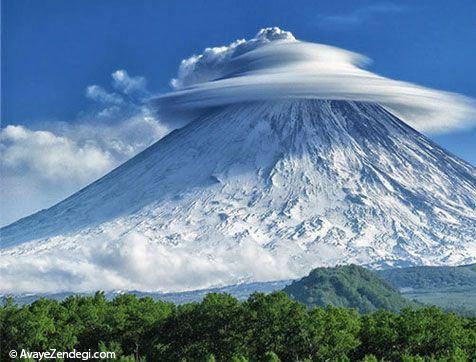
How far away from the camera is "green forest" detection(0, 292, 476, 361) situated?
1937 inches

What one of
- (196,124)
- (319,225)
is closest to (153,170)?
(196,124)

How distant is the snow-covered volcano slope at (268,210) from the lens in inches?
5689

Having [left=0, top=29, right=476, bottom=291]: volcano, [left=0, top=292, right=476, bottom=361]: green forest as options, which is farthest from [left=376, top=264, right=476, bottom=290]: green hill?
[left=0, top=292, right=476, bottom=361]: green forest

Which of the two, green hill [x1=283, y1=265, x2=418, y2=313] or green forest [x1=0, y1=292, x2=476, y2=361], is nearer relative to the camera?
green forest [x1=0, y1=292, x2=476, y2=361]

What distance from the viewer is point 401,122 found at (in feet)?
571

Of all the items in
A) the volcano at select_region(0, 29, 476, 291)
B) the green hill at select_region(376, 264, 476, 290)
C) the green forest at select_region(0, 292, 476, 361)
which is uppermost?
the volcano at select_region(0, 29, 476, 291)

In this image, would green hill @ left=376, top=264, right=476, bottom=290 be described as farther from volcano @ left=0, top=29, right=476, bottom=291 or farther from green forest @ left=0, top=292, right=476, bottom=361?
green forest @ left=0, top=292, right=476, bottom=361

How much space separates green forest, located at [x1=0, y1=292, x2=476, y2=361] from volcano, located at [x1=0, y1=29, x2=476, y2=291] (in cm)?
8721

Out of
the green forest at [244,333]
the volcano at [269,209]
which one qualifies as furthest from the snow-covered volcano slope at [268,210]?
the green forest at [244,333]

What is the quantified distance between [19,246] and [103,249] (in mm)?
14639

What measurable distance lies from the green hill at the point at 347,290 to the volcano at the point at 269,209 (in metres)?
4.32

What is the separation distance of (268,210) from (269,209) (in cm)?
33

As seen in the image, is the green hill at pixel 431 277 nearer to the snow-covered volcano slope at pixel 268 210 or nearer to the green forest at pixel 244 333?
the snow-covered volcano slope at pixel 268 210

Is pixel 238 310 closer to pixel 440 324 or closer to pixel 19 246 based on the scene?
pixel 440 324
